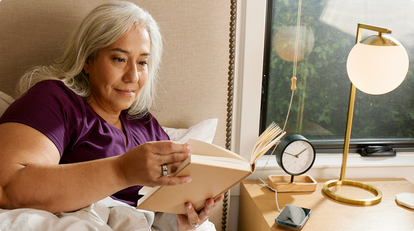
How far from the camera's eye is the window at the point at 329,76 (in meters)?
1.66

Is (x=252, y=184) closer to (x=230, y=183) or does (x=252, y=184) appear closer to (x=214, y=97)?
(x=214, y=97)

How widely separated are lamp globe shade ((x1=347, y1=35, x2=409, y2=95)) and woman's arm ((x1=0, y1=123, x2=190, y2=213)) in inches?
36.1

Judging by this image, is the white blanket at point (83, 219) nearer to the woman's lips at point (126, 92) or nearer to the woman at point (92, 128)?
the woman at point (92, 128)

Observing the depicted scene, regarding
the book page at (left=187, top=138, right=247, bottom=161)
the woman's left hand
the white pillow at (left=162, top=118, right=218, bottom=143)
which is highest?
the book page at (left=187, top=138, right=247, bottom=161)

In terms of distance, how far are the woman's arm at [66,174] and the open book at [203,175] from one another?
0.12 feet

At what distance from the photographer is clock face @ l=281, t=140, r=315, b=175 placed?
58.4 inches

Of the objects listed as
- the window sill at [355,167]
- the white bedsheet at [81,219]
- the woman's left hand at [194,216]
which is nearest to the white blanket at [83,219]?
the white bedsheet at [81,219]

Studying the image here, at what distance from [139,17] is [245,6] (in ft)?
1.71

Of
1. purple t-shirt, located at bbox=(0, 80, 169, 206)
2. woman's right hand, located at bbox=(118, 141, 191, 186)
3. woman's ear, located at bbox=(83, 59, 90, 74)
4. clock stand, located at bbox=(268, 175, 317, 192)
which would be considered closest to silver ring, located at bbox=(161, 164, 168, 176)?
woman's right hand, located at bbox=(118, 141, 191, 186)

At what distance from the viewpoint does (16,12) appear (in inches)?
51.9

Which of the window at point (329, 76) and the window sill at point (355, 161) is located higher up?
the window at point (329, 76)

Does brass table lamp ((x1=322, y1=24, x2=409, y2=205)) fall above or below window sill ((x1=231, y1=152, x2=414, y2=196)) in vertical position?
above

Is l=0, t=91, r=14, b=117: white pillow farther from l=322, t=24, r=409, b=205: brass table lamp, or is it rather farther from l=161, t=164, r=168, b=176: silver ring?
l=322, t=24, r=409, b=205: brass table lamp

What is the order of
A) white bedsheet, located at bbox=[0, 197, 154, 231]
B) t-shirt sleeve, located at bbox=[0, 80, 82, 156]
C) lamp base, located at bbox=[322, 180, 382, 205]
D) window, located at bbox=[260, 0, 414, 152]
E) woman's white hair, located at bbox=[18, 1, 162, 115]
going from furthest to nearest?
window, located at bbox=[260, 0, 414, 152] → lamp base, located at bbox=[322, 180, 382, 205] → woman's white hair, located at bbox=[18, 1, 162, 115] → t-shirt sleeve, located at bbox=[0, 80, 82, 156] → white bedsheet, located at bbox=[0, 197, 154, 231]
